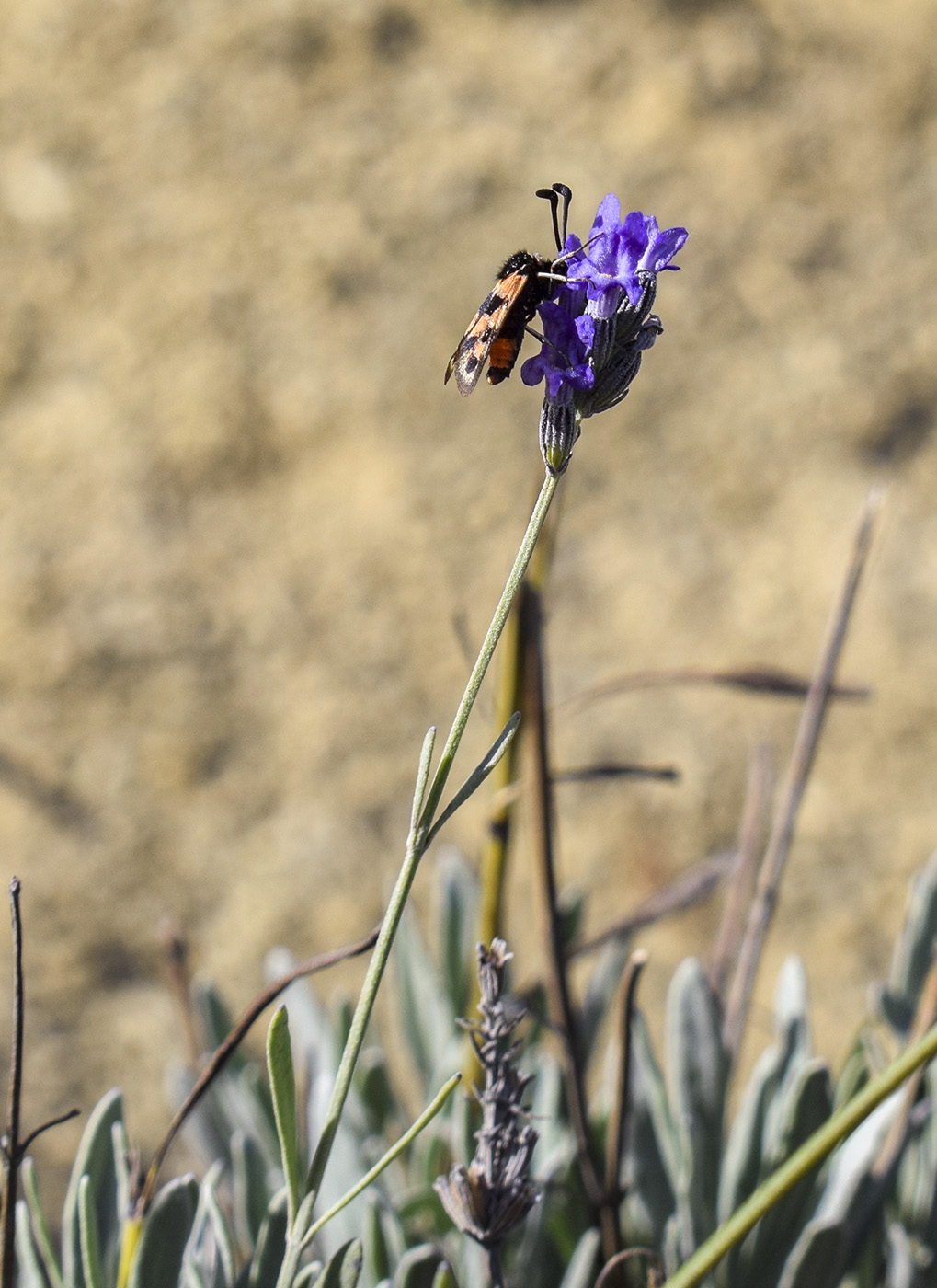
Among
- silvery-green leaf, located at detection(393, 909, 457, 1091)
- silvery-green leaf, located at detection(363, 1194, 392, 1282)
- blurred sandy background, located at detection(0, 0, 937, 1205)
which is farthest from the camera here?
blurred sandy background, located at detection(0, 0, 937, 1205)

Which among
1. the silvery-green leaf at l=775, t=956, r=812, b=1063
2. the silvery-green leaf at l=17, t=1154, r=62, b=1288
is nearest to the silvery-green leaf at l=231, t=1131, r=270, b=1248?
the silvery-green leaf at l=17, t=1154, r=62, b=1288

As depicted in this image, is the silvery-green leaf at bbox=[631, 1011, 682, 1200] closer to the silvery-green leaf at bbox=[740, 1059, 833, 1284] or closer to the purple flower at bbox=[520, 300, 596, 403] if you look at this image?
the silvery-green leaf at bbox=[740, 1059, 833, 1284]

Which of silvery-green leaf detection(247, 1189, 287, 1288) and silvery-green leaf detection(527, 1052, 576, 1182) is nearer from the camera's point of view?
silvery-green leaf detection(247, 1189, 287, 1288)

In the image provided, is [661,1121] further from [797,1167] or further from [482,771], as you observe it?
[482,771]

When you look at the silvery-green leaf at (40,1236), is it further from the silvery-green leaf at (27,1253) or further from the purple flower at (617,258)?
the purple flower at (617,258)

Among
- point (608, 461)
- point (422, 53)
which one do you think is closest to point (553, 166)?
point (422, 53)

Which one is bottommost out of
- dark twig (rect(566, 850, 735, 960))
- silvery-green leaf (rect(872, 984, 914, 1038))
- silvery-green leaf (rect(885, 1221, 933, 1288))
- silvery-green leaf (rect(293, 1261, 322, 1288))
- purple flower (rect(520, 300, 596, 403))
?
silvery-green leaf (rect(885, 1221, 933, 1288))

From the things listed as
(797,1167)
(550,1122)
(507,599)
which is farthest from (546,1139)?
(507,599)
